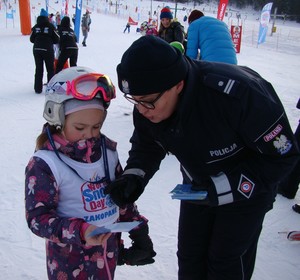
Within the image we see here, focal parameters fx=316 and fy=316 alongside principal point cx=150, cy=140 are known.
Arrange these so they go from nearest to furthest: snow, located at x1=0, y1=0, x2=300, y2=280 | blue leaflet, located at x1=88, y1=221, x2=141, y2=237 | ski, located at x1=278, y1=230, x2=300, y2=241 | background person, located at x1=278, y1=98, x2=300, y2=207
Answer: blue leaflet, located at x1=88, y1=221, x2=141, y2=237, snow, located at x1=0, y1=0, x2=300, y2=280, ski, located at x1=278, y1=230, x2=300, y2=241, background person, located at x1=278, y1=98, x2=300, y2=207

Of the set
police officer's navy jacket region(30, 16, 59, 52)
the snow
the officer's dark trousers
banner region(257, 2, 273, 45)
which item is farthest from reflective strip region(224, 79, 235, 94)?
banner region(257, 2, 273, 45)

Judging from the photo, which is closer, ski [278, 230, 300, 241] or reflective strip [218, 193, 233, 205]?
reflective strip [218, 193, 233, 205]

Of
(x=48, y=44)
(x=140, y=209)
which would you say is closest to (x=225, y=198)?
(x=140, y=209)

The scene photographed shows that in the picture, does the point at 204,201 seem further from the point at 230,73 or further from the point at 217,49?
the point at 217,49

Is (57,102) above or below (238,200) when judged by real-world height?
above

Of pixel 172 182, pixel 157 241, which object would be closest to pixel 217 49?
pixel 172 182

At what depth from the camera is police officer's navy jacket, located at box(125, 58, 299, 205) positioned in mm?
1303

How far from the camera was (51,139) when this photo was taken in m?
1.38

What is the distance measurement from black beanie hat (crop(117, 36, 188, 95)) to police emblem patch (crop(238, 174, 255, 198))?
0.53 meters

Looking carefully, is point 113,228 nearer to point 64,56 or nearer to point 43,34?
point 43,34

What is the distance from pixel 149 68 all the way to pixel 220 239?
945 mm

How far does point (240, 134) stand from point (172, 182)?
2222 mm

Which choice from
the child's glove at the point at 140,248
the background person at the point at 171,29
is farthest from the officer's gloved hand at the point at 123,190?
the background person at the point at 171,29

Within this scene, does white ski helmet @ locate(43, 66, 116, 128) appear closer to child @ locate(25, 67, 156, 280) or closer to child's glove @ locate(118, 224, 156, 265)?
child @ locate(25, 67, 156, 280)
